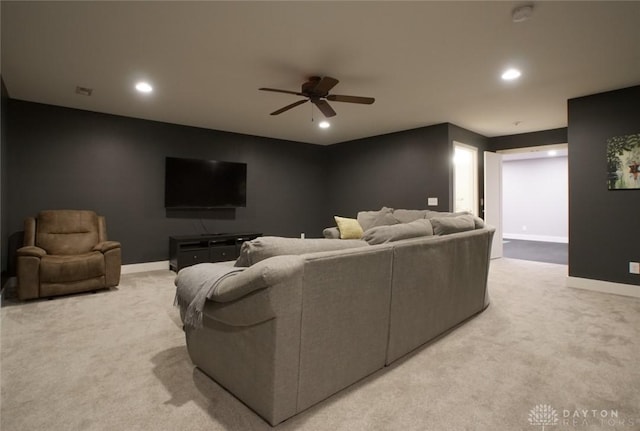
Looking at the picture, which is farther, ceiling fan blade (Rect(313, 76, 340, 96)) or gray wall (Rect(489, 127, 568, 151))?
gray wall (Rect(489, 127, 568, 151))

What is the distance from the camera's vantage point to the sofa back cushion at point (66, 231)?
395cm

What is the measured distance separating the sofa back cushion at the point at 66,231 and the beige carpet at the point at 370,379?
1002 millimetres

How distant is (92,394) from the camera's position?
1.79 m

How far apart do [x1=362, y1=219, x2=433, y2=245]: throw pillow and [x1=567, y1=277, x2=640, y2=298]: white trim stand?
298 centimetres

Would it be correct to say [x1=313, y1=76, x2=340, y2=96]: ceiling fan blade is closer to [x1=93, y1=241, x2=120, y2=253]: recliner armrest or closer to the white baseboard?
[x1=93, y1=241, x2=120, y2=253]: recliner armrest

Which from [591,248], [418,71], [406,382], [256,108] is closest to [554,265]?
[591,248]

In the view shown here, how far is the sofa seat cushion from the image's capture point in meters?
3.43

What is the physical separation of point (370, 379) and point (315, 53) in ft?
8.58

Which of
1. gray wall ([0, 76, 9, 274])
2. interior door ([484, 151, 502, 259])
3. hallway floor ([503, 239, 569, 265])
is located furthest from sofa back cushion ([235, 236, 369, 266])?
hallway floor ([503, 239, 569, 265])

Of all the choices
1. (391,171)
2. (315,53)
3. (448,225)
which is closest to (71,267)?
(315,53)

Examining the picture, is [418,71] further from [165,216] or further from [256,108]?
[165,216]

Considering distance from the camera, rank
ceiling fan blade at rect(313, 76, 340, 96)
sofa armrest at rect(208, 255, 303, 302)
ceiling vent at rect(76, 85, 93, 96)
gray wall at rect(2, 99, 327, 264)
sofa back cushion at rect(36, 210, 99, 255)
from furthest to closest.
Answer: gray wall at rect(2, 99, 327, 264), sofa back cushion at rect(36, 210, 99, 255), ceiling vent at rect(76, 85, 93, 96), ceiling fan blade at rect(313, 76, 340, 96), sofa armrest at rect(208, 255, 303, 302)

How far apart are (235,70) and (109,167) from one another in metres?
2.83

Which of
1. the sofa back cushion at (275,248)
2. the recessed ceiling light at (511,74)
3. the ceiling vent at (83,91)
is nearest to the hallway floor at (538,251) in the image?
the recessed ceiling light at (511,74)
